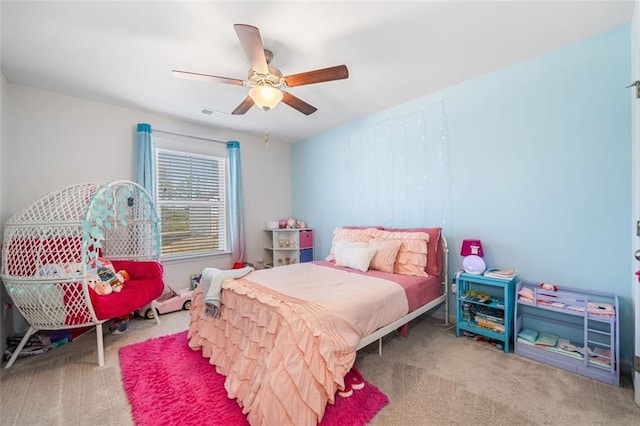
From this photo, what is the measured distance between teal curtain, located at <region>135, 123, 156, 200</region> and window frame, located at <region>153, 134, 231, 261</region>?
0.22 metres

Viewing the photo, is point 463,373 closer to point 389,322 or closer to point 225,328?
point 389,322

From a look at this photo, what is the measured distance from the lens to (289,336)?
158 centimetres

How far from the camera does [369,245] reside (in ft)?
10.00

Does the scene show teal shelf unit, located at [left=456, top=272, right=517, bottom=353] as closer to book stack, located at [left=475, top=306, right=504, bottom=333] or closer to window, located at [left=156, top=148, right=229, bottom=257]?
book stack, located at [left=475, top=306, right=504, bottom=333]

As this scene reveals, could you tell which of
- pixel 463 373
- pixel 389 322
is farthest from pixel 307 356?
pixel 463 373

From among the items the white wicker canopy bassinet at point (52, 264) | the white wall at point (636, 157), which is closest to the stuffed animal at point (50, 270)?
the white wicker canopy bassinet at point (52, 264)

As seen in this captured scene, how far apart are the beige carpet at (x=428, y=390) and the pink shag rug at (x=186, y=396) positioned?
8 cm

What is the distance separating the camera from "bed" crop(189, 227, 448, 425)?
4.91 ft

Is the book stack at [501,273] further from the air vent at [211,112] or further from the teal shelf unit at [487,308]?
the air vent at [211,112]

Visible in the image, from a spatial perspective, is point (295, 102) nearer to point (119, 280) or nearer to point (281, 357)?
point (281, 357)

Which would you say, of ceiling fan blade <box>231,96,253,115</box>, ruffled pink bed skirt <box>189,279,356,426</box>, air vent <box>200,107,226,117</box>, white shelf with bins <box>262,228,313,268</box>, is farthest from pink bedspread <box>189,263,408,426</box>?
air vent <box>200,107,226,117</box>

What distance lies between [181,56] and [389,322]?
276 centimetres

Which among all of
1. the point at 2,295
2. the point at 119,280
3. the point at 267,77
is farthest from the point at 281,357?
the point at 2,295

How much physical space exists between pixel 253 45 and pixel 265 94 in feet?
1.30
